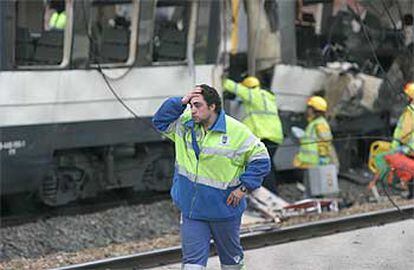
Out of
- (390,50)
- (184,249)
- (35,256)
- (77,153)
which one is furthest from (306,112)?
(184,249)

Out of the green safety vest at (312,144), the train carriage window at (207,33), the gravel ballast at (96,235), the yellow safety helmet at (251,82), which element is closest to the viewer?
the gravel ballast at (96,235)

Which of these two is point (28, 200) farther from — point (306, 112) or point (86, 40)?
point (306, 112)

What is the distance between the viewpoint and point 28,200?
10539mm

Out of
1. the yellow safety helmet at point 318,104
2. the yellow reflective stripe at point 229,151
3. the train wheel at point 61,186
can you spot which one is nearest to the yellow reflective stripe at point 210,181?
the yellow reflective stripe at point 229,151

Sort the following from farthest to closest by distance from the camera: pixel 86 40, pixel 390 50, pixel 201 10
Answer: pixel 390 50, pixel 201 10, pixel 86 40

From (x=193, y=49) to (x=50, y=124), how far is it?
2.15m

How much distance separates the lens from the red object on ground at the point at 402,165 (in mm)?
9773

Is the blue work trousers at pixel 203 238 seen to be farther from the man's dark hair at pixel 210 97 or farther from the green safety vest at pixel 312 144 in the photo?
the green safety vest at pixel 312 144

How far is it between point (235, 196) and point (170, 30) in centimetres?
529

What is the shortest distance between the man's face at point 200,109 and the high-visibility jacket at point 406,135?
5225 millimetres

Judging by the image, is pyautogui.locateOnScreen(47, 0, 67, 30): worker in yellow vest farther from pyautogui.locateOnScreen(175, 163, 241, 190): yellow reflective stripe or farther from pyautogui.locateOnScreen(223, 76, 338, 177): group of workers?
pyautogui.locateOnScreen(175, 163, 241, 190): yellow reflective stripe

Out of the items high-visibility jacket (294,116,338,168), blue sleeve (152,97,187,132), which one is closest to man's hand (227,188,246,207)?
blue sleeve (152,97,187,132)

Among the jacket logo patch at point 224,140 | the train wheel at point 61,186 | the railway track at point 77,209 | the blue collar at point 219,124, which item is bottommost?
the railway track at point 77,209

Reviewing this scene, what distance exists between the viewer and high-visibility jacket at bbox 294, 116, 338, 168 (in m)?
10.9
